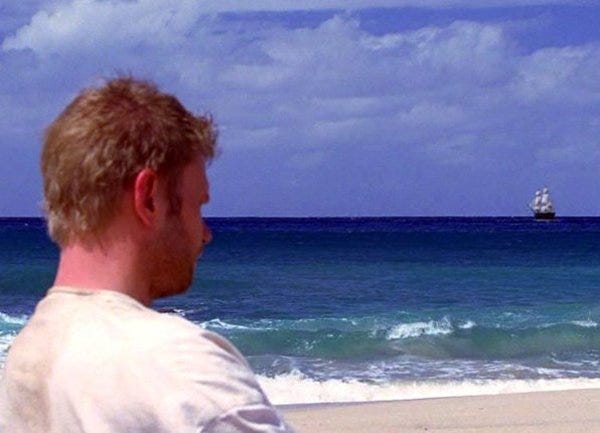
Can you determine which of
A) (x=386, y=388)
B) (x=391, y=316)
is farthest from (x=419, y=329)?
(x=386, y=388)

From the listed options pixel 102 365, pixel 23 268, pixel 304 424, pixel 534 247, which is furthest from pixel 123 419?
pixel 534 247

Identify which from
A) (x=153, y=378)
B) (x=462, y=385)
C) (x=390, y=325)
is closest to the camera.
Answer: (x=153, y=378)

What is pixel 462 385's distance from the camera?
39.7ft

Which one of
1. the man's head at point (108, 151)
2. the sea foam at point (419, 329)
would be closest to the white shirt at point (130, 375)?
the man's head at point (108, 151)

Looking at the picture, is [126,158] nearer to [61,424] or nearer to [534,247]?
[61,424]

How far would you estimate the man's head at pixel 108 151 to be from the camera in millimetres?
1512

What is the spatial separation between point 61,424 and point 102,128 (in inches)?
14.3

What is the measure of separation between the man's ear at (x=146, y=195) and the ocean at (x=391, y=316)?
318mm

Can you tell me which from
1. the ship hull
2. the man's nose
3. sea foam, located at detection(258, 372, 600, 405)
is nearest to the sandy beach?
sea foam, located at detection(258, 372, 600, 405)

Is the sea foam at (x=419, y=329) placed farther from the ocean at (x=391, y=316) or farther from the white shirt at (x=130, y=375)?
the white shirt at (x=130, y=375)

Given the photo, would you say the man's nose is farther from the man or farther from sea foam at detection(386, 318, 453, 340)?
sea foam at detection(386, 318, 453, 340)

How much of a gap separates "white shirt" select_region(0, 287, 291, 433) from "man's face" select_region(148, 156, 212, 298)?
68 mm

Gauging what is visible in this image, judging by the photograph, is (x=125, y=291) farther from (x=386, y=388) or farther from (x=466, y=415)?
(x=386, y=388)

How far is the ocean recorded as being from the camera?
12758 mm
